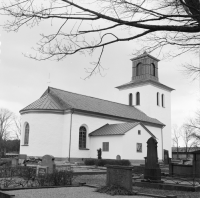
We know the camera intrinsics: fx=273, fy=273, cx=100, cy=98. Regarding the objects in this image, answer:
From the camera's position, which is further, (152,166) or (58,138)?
(58,138)

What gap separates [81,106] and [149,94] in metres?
12.5

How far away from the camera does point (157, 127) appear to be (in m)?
35.6

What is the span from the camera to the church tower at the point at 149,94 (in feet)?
123

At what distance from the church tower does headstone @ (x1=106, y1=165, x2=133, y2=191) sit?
28322mm

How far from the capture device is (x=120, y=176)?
28.6 ft

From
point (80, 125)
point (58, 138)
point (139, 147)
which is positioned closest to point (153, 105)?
point (139, 147)

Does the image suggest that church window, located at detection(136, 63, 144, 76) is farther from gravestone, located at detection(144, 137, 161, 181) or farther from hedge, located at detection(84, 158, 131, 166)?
gravestone, located at detection(144, 137, 161, 181)

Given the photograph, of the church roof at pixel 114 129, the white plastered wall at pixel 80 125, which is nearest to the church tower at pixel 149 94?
the church roof at pixel 114 129

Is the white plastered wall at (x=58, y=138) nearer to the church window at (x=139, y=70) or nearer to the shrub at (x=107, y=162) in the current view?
the shrub at (x=107, y=162)

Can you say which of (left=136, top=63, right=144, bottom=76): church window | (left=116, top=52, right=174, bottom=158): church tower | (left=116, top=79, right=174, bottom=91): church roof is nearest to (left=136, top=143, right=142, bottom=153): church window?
(left=116, top=52, right=174, bottom=158): church tower

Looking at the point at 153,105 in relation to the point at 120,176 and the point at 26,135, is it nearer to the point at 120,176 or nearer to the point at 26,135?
the point at 26,135

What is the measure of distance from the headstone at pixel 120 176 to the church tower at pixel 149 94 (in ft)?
92.9

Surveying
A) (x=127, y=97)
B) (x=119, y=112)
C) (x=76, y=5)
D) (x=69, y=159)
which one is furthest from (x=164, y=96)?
(x=76, y=5)

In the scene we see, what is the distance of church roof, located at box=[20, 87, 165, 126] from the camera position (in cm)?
2708
